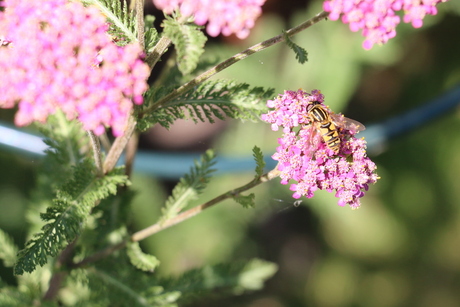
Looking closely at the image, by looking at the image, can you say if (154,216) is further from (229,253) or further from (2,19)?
(2,19)

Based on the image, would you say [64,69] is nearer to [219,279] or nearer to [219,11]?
[219,11]

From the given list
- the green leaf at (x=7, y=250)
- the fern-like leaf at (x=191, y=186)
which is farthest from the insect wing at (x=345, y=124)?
the green leaf at (x=7, y=250)

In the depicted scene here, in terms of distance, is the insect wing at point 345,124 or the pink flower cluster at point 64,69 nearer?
the pink flower cluster at point 64,69

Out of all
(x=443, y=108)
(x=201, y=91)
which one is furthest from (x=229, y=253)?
(x=201, y=91)

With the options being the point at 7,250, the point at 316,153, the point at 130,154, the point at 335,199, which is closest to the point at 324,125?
the point at 316,153

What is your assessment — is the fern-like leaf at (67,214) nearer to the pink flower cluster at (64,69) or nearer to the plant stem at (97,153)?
the plant stem at (97,153)

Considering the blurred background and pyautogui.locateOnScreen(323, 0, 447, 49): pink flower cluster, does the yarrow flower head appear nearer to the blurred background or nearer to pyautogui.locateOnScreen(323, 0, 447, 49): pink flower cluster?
pyautogui.locateOnScreen(323, 0, 447, 49): pink flower cluster
